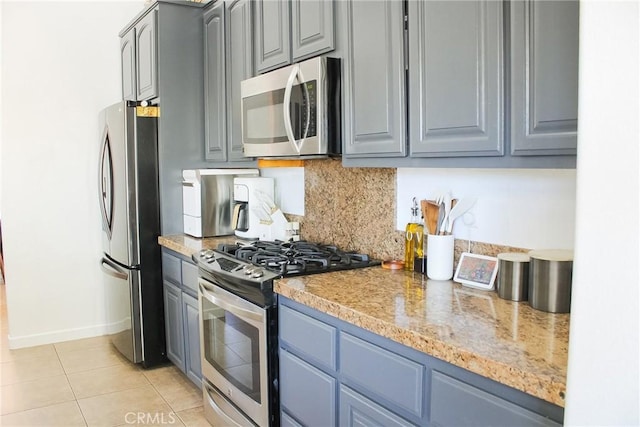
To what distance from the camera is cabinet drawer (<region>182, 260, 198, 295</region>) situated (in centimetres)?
311

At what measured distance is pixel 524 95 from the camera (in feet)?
5.14

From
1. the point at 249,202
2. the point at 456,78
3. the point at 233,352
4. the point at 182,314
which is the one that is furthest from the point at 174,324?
the point at 456,78

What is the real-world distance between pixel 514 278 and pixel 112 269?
296 cm

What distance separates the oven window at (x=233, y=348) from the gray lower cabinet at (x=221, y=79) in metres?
0.97

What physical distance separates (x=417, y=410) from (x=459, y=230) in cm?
87

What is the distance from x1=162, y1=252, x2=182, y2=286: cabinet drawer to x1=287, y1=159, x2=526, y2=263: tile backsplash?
0.80 m

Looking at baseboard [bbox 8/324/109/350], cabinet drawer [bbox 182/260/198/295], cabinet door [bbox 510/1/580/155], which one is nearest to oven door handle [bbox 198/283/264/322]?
cabinet drawer [bbox 182/260/198/295]

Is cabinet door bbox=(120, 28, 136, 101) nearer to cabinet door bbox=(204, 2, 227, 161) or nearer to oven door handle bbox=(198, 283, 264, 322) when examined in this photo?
cabinet door bbox=(204, 2, 227, 161)

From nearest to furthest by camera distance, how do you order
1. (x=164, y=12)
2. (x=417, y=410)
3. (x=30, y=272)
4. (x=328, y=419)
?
(x=417, y=410), (x=328, y=419), (x=164, y=12), (x=30, y=272)

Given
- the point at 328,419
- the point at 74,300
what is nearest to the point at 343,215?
the point at 328,419

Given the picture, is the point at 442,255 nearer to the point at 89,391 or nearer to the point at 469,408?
the point at 469,408

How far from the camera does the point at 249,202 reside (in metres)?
3.36

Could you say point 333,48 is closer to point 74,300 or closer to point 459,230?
point 459,230

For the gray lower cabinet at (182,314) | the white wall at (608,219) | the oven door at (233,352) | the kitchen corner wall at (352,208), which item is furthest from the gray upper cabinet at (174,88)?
the white wall at (608,219)
